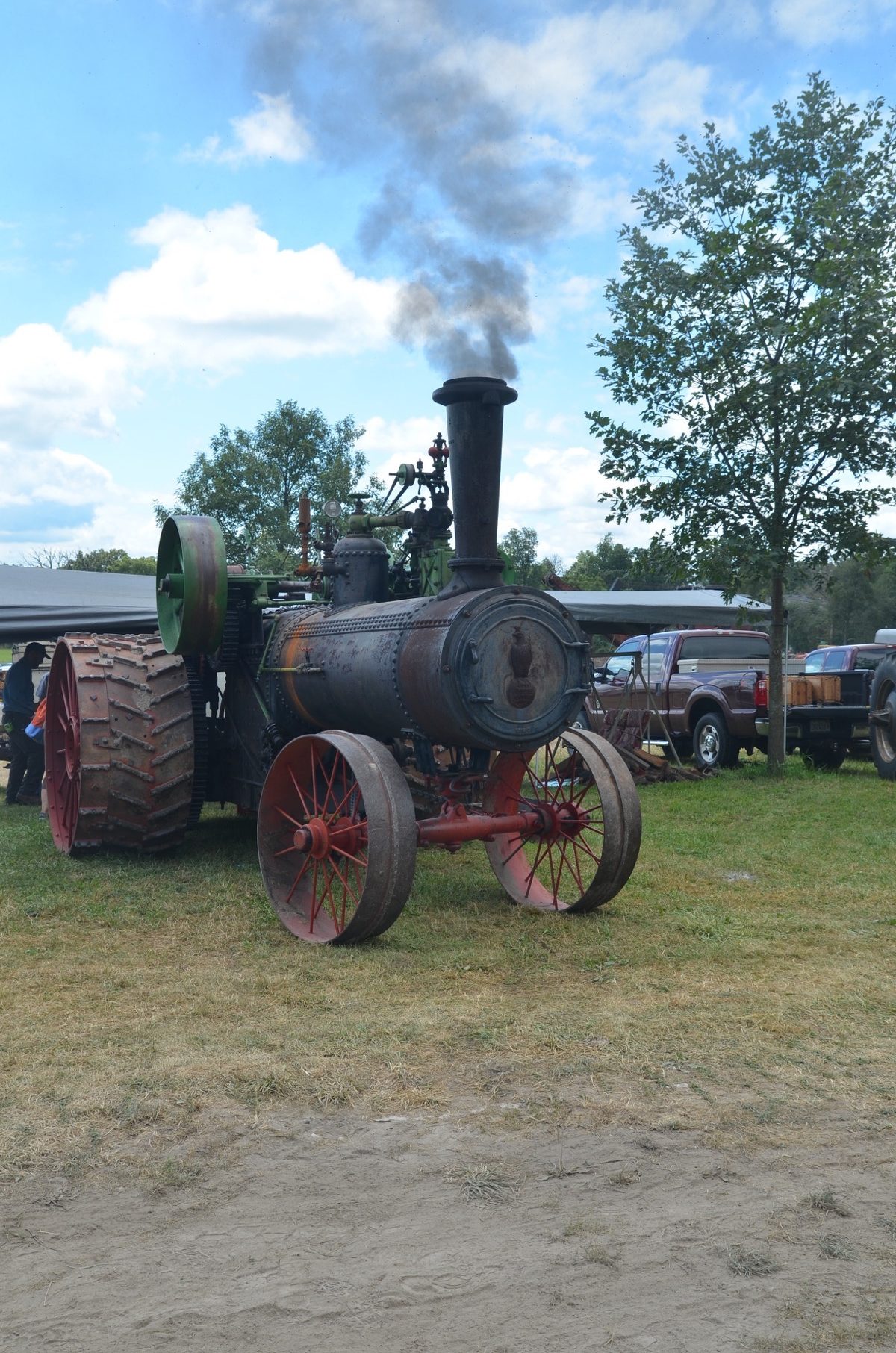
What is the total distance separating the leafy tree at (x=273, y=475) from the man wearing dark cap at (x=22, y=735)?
16.4 metres

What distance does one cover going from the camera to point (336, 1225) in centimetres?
279

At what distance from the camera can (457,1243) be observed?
Answer: 2.71 meters

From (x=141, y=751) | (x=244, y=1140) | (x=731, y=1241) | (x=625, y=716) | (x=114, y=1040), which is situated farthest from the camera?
(x=625, y=716)

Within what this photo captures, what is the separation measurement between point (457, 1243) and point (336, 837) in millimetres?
2814

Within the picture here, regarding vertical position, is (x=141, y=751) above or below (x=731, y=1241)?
above

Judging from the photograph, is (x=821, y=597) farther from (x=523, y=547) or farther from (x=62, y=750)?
(x=62, y=750)

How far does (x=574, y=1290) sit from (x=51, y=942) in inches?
139

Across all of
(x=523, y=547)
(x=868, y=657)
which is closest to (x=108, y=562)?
(x=523, y=547)

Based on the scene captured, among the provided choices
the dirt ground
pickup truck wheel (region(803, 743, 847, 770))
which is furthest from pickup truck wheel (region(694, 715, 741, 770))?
the dirt ground

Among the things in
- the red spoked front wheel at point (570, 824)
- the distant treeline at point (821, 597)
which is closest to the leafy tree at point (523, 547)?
the distant treeline at point (821, 597)

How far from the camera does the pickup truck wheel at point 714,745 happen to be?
13.2 meters

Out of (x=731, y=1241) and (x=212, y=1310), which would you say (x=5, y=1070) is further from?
(x=731, y=1241)

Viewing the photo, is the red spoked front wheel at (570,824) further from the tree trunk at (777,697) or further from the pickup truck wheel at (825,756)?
the pickup truck wheel at (825,756)

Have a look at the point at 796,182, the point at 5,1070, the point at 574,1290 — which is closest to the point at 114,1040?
the point at 5,1070
